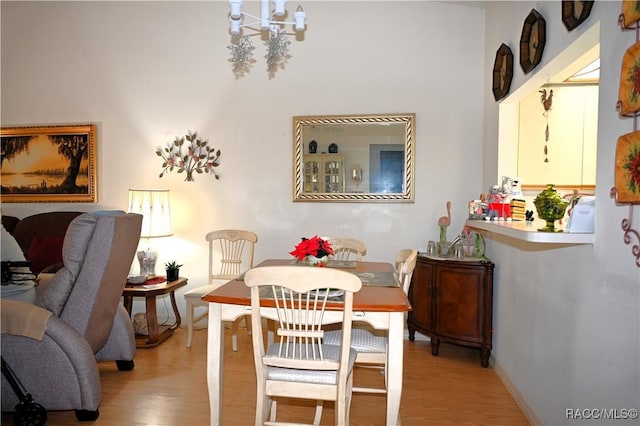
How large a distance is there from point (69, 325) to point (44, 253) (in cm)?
207

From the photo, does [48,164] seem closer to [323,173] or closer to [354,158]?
[323,173]

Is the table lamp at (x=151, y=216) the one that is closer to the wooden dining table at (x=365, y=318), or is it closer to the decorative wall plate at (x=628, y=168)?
the wooden dining table at (x=365, y=318)

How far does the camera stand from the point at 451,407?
251 centimetres

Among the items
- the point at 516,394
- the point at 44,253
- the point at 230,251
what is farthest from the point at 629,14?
the point at 44,253

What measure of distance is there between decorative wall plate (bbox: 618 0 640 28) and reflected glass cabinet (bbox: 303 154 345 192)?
2565mm

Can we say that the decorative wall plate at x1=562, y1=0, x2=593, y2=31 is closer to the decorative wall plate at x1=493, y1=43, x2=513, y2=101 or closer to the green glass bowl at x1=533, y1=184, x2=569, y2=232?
the green glass bowl at x1=533, y1=184, x2=569, y2=232

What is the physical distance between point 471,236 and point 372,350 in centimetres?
173

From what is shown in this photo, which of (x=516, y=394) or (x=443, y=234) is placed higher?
(x=443, y=234)

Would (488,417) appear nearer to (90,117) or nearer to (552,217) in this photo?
(552,217)

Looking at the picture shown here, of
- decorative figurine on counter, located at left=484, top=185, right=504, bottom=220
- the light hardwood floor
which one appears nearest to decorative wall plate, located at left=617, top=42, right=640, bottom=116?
decorative figurine on counter, located at left=484, top=185, right=504, bottom=220

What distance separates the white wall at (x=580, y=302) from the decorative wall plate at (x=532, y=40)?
4 cm

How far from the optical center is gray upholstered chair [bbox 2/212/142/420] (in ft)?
7.13

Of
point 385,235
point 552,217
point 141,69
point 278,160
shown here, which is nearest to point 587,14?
point 552,217

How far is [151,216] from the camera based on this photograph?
12.4ft
